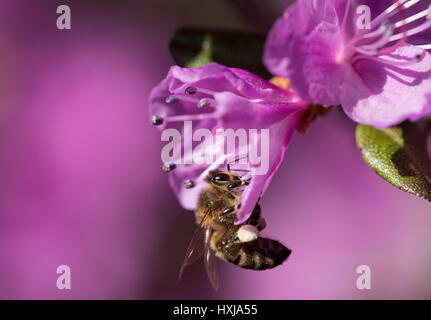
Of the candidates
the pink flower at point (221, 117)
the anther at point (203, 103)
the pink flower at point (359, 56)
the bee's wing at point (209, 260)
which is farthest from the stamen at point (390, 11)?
the bee's wing at point (209, 260)

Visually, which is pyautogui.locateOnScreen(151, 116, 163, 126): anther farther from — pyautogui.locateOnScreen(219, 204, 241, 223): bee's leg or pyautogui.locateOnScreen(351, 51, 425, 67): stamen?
pyautogui.locateOnScreen(351, 51, 425, 67): stamen

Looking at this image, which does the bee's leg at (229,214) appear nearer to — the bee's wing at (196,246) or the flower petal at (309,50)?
the bee's wing at (196,246)

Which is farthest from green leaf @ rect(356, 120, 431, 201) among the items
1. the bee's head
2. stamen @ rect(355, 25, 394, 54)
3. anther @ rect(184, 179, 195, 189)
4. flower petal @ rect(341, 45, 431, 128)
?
anther @ rect(184, 179, 195, 189)

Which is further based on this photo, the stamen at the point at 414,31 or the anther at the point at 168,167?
the anther at the point at 168,167

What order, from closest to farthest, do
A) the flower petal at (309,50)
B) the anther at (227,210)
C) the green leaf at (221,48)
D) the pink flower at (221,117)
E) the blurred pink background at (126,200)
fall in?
the flower petal at (309,50)
the pink flower at (221,117)
the anther at (227,210)
the green leaf at (221,48)
the blurred pink background at (126,200)

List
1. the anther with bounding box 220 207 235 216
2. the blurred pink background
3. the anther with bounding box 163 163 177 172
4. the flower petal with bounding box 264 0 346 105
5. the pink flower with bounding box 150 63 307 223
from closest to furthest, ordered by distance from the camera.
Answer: the flower petal with bounding box 264 0 346 105
the pink flower with bounding box 150 63 307 223
the anther with bounding box 220 207 235 216
the anther with bounding box 163 163 177 172
the blurred pink background

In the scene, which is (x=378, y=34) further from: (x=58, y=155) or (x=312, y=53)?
(x=58, y=155)

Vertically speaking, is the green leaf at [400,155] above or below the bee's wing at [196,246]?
above
